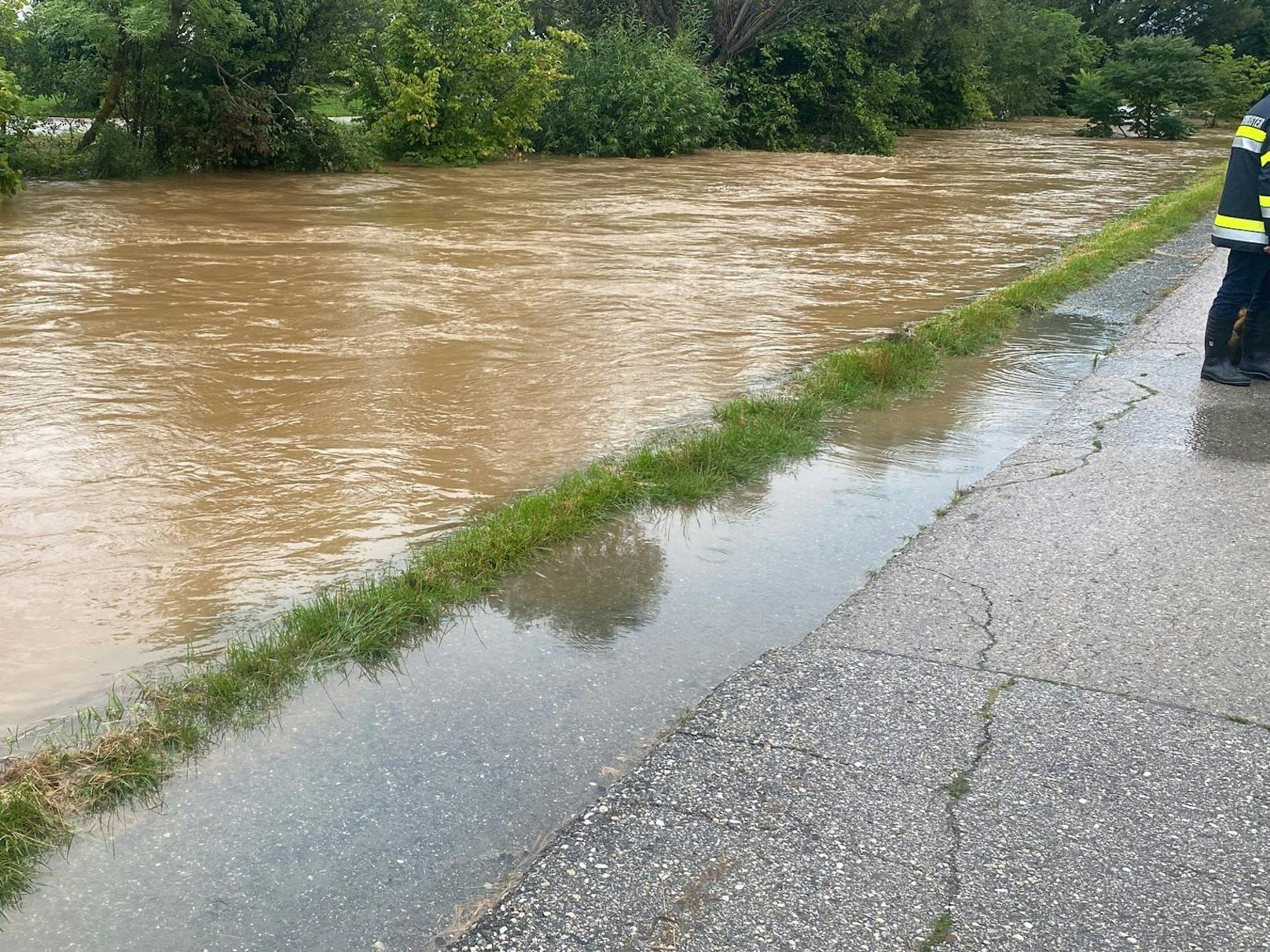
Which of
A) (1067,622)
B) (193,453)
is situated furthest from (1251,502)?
(193,453)

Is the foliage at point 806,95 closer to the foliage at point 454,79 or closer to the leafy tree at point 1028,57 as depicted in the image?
the foliage at point 454,79

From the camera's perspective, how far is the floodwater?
18.9 feet

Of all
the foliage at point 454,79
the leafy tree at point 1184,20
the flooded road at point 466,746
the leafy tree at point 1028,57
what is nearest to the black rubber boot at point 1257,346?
the flooded road at point 466,746

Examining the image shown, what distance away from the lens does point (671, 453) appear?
6980 millimetres


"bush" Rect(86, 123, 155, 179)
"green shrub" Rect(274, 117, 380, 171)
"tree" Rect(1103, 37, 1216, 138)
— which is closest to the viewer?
"bush" Rect(86, 123, 155, 179)

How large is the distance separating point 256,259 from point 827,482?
9.38 meters

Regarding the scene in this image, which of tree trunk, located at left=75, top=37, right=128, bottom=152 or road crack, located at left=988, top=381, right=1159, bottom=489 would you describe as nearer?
road crack, located at left=988, top=381, right=1159, bottom=489

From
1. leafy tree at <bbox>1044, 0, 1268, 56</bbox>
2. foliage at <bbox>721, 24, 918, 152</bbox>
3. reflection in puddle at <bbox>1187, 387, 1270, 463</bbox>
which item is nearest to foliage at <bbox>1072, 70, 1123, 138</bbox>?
foliage at <bbox>721, 24, 918, 152</bbox>

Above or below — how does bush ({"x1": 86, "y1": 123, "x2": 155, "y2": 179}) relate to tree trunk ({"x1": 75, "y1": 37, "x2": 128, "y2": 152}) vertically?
below

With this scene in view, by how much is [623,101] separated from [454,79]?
4.96m

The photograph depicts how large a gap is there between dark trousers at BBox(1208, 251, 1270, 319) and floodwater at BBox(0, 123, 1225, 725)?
321cm

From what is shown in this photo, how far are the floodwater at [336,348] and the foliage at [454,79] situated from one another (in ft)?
12.5

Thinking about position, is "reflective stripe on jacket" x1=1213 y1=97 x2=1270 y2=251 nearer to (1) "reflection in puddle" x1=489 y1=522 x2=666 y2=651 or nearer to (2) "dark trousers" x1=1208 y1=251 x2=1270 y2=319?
Answer: (2) "dark trousers" x1=1208 y1=251 x2=1270 y2=319

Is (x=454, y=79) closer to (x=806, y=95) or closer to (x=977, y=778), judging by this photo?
(x=806, y=95)
